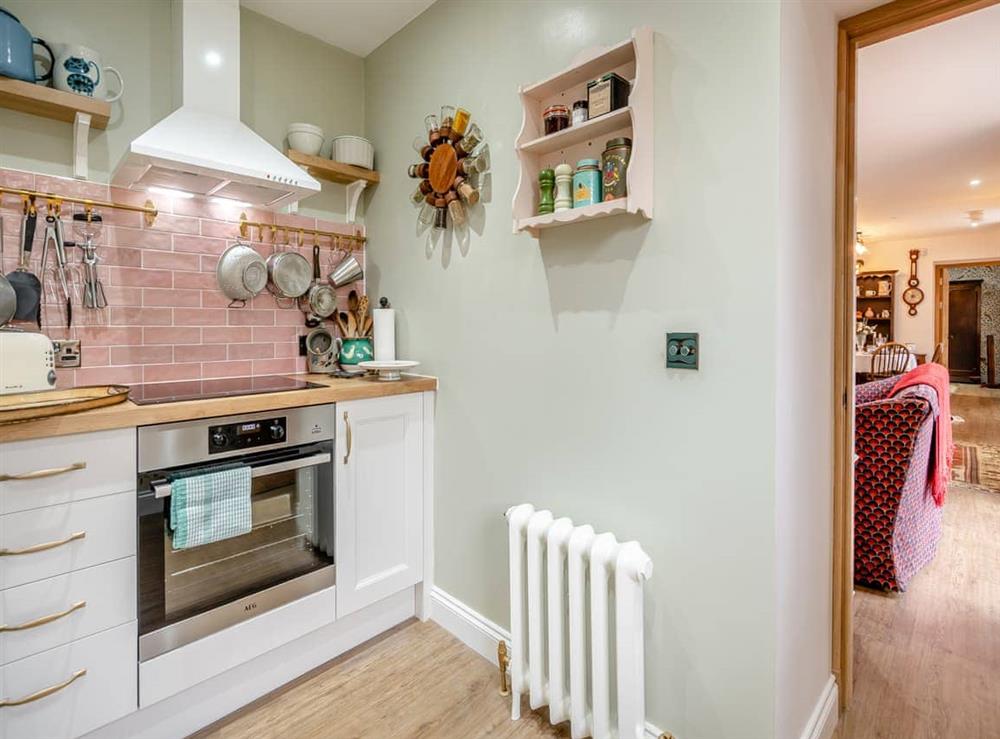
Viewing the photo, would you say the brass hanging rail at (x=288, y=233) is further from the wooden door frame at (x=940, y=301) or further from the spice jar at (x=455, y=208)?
the wooden door frame at (x=940, y=301)

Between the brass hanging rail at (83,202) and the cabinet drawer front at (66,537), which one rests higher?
the brass hanging rail at (83,202)

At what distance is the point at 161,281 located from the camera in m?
2.01

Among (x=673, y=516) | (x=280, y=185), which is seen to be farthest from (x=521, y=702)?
(x=280, y=185)

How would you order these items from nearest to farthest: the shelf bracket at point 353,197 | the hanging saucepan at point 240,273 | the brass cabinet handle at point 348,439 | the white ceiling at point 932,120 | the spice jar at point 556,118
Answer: the spice jar at point 556,118
the brass cabinet handle at point 348,439
the hanging saucepan at point 240,273
the white ceiling at point 932,120
the shelf bracket at point 353,197

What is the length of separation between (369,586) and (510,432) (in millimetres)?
823

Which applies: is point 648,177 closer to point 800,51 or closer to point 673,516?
point 800,51

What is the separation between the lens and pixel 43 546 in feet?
4.21

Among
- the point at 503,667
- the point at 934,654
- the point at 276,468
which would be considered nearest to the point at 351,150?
the point at 276,468

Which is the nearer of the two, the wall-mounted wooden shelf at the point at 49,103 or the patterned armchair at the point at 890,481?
the wall-mounted wooden shelf at the point at 49,103

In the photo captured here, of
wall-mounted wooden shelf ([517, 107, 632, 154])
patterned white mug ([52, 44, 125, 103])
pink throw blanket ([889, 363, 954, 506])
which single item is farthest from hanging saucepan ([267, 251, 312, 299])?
pink throw blanket ([889, 363, 954, 506])

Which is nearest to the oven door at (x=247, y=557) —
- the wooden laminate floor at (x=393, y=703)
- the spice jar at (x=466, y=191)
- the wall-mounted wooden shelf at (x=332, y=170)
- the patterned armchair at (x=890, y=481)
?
the wooden laminate floor at (x=393, y=703)

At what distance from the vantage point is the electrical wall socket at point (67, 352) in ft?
5.79

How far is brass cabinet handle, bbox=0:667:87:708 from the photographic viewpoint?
125 centimetres

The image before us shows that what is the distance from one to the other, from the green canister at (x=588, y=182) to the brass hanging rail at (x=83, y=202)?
5.28 feet
